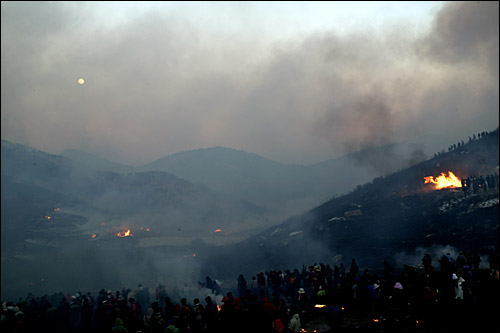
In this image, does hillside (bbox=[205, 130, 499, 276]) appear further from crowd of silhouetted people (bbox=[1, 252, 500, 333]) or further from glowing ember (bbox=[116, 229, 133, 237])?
glowing ember (bbox=[116, 229, 133, 237])

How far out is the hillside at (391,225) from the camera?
35.1 m

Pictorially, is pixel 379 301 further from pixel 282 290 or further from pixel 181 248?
pixel 181 248

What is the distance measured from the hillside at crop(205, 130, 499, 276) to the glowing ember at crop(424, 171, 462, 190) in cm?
108

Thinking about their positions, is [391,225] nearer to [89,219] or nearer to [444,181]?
[444,181]

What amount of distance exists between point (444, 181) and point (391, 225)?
14728 millimetres

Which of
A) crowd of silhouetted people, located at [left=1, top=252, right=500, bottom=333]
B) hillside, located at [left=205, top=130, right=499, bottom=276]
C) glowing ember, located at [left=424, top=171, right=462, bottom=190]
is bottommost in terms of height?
crowd of silhouetted people, located at [left=1, top=252, right=500, bottom=333]

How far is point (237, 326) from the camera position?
1143 centimetres

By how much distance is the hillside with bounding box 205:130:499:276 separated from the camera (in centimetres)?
3506

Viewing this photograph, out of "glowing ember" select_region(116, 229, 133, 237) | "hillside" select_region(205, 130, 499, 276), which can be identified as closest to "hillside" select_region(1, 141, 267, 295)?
"glowing ember" select_region(116, 229, 133, 237)

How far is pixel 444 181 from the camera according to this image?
52.1 metres

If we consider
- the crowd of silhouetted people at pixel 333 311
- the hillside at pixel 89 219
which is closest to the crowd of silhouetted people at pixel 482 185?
the crowd of silhouetted people at pixel 333 311

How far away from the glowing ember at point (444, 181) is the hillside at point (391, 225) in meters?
1.08

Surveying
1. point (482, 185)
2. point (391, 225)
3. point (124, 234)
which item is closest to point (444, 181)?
point (482, 185)

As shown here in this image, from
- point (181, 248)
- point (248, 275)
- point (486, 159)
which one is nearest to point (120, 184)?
point (181, 248)
